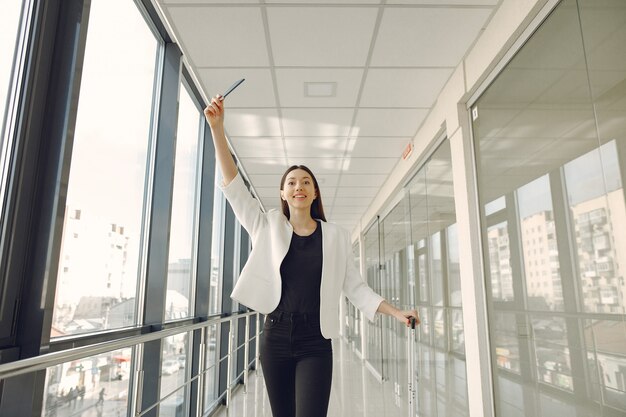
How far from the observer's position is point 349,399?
462 centimetres

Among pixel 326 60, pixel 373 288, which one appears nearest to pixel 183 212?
pixel 326 60

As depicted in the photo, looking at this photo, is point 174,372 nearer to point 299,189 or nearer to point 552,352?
point 299,189

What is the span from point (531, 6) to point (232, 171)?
160 centimetres

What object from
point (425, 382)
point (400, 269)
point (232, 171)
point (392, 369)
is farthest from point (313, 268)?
point (392, 369)

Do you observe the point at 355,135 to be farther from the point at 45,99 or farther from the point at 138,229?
the point at 45,99

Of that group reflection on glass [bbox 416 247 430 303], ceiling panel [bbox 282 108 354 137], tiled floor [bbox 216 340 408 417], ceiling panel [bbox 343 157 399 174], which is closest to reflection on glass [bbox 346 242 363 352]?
tiled floor [bbox 216 340 408 417]

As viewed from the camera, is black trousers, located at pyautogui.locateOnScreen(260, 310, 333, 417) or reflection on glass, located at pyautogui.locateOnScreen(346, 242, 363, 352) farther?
reflection on glass, located at pyautogui.locateOnScreen(346, 242, 363, 352)

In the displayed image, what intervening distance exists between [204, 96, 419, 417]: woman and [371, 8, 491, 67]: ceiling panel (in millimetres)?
1330

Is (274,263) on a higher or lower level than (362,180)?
lower

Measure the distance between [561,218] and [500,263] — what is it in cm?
70

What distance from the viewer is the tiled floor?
403 centimetres

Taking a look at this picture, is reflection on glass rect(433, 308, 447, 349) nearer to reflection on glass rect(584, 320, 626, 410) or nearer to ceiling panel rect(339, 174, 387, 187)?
reflection on glass rect(584, 320, 626, 410)

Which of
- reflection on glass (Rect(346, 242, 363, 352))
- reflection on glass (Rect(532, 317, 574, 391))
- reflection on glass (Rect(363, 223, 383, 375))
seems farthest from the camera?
reflection on glass (Rect(346, 242, 363, 352))

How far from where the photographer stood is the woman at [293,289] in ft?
4.70
